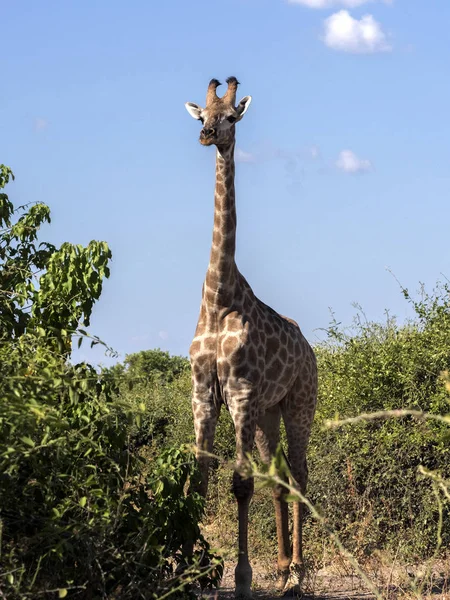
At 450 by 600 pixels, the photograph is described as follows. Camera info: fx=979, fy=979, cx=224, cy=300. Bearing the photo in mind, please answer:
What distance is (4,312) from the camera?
7812 mm

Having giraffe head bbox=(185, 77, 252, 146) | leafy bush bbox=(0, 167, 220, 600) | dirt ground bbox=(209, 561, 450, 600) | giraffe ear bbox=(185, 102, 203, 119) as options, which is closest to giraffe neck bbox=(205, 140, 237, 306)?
giraffe head bbox=(185, 77, 252, 146)

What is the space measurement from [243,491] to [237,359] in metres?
1.22

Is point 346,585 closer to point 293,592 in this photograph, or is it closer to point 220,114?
point 293,592

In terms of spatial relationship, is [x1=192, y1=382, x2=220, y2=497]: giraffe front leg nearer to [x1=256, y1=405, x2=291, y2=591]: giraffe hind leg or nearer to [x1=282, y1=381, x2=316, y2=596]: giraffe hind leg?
[x1=256, y1=405, x2=291, y2=591]: giraffe hind leg

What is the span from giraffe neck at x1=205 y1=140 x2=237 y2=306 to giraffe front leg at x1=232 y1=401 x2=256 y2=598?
3.54 ft

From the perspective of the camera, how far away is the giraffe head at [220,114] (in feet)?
29.8

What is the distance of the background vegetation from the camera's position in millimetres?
Answer: 5527

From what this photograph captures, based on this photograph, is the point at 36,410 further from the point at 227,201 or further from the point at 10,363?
the point at 227,201

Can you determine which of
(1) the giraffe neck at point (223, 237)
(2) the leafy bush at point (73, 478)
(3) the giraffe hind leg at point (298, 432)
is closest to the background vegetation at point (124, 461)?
Answer: (2) the leafy bush at point (73, 478)

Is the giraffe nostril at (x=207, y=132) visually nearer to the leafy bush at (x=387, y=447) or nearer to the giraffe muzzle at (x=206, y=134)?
the giraffe muzzle at (x=206, y=134)

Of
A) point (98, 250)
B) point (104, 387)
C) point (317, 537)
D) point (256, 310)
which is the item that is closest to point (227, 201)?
point (256, 310)

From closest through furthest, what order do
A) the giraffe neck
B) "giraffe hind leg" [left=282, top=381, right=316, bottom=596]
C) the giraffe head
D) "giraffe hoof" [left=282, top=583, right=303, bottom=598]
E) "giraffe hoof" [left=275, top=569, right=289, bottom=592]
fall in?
the giraffe head, the giraffe neck, "giraffe hoof" [left=282, top=583, right=303, bottom=598], "giraffe hoof" [left=275, top=569, right=289, bottom=592], "giraffe hind leg" [left=282, top=381, right=316, bottom=596]

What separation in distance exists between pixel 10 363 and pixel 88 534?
3.64 feet

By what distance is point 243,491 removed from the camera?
903cm
